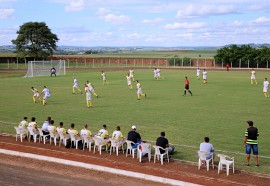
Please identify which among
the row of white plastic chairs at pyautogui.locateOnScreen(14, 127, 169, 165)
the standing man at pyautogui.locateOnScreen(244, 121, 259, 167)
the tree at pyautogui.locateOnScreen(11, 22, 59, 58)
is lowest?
the row of white plastic chairs at pyautogui.locateOnScreen(14, 127, 169, 165)

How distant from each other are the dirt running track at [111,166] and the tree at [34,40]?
84544 mm

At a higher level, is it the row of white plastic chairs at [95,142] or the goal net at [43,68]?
the goal net at [43,68]

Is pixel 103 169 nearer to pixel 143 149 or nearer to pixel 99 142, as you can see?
pixel 143 149

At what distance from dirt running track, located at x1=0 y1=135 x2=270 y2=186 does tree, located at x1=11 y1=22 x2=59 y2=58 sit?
84544mm

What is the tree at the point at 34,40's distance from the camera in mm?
100000

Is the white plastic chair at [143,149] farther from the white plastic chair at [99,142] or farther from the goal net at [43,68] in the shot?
the goal net at [43,68]

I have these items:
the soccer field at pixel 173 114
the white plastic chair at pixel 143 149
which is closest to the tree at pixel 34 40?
the soccer field at pixel 173 114

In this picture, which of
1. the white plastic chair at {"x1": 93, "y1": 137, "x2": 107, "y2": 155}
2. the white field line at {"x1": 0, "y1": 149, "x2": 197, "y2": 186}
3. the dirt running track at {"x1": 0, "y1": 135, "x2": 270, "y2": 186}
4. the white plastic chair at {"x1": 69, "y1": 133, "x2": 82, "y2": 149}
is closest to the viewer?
the white field line at {"x1": 0, "y1": 149, "x2": 197, "y2": 186}

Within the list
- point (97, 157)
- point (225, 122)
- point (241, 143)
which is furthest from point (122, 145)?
point (225, 122)

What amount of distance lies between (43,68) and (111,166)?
54498mm

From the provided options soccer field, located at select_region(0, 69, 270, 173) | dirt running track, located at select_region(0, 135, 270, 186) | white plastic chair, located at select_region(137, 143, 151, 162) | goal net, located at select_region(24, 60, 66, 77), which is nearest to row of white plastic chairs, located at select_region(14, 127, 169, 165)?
white plastic chair, located at select_region(137, 143, 151, 162)

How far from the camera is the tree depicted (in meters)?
100

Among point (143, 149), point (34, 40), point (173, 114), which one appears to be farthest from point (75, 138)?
point (34, 40)

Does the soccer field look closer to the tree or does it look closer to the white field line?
the white field line
